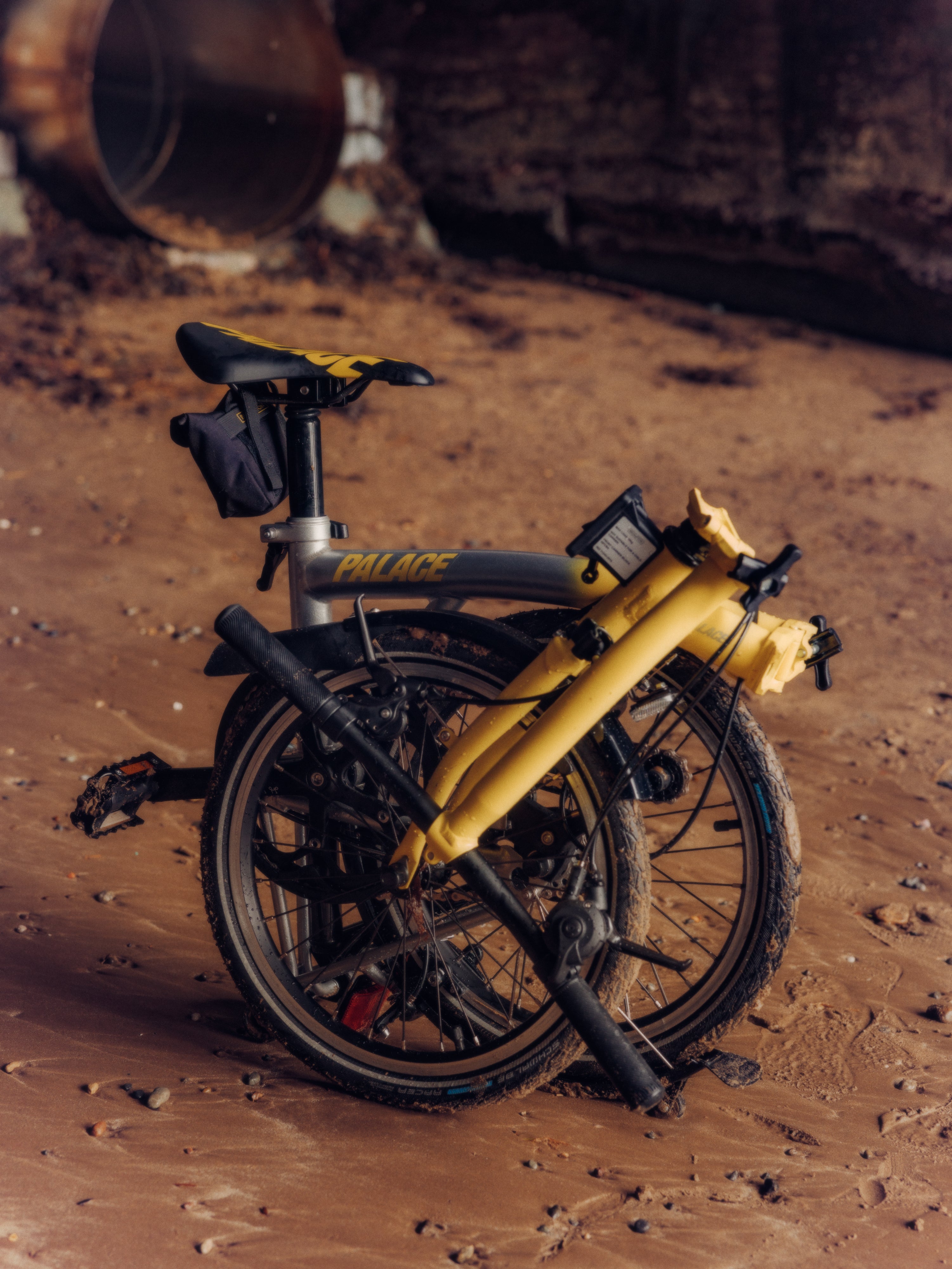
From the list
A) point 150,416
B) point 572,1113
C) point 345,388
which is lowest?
point 572,1113

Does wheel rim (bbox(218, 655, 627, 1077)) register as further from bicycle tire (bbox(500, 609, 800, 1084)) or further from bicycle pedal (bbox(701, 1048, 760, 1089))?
bicycle pedal (bbox(701, 1048, 760, 1089))

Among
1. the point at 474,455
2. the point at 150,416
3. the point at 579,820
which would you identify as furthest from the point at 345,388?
the point at 150,416

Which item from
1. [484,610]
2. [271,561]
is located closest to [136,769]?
[271,561]

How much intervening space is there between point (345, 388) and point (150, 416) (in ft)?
18.4

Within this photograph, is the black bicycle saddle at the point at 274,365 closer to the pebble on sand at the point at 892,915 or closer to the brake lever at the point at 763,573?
the brake lever at the point at 763,573

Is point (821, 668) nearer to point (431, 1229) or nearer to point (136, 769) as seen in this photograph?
point (431, 1229)

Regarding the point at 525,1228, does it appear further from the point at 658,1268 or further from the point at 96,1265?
the point at 96,1265

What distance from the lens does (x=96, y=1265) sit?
6.48ft

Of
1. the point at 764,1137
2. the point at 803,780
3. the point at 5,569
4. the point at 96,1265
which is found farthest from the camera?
the point at 5,569

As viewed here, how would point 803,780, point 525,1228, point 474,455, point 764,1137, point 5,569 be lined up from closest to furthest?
point 525,1228 < point 764,1137 < point 803,780 < point 5,569 < point 474,455

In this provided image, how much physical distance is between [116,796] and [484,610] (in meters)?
2.98

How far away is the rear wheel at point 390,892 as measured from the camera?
2.31 m

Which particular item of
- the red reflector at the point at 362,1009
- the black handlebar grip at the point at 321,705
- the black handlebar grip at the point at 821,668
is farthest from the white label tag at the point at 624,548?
the red reflector at the point at 362,1009

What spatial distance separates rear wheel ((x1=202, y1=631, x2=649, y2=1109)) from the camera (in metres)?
2.31
